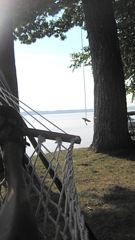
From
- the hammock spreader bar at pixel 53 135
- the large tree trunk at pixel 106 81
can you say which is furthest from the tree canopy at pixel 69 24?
the hammock spreader bar at pixel 53 135

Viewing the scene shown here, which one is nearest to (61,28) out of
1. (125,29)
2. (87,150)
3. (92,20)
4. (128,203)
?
(125,29)

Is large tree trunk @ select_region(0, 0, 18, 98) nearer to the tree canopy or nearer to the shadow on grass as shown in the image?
the shadow on grass

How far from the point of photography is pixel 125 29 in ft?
41.8

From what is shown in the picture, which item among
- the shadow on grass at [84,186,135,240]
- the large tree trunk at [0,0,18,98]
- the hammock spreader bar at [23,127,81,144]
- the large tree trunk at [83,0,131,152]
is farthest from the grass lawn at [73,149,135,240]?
the large tree trunk at [0,0,18,98]

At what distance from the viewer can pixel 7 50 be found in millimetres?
5465

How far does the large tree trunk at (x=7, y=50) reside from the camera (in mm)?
5410

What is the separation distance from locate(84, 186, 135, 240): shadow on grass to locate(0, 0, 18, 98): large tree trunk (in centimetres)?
230

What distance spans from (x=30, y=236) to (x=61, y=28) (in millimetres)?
12213

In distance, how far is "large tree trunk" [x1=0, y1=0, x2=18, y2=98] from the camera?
5.41m

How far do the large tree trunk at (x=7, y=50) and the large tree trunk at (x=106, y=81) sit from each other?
235 centimetres

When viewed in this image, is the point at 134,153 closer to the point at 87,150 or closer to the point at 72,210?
the point at 87,150

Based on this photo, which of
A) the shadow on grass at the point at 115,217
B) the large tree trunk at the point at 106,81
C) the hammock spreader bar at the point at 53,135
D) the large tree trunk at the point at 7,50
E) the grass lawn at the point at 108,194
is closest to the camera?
the hammock spreader bar at the point at 53,135

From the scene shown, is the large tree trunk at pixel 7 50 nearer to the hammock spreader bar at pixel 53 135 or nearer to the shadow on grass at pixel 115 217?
→ the shadow on grass at pixel 115 217

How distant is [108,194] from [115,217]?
2.51ft
